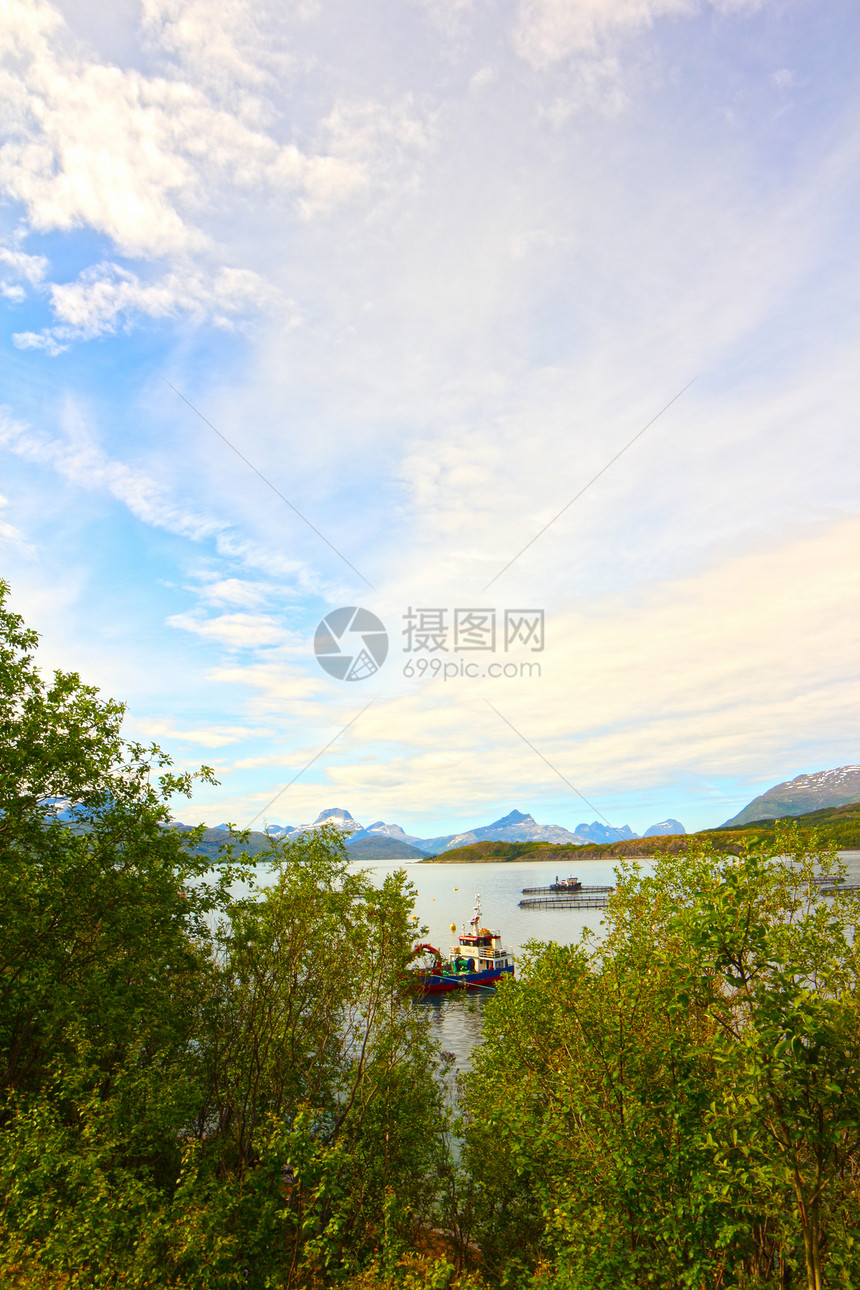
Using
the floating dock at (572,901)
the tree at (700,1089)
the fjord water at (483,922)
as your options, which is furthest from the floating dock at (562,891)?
the tree at (700,1089)

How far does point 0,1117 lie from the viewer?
1304cm

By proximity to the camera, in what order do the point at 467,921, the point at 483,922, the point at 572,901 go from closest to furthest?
the point at 483,922 < the point at 467,921 < the point at 572,901

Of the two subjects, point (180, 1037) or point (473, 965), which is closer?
point (180, 1037)

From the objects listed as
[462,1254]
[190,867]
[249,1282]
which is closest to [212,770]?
[190,867]

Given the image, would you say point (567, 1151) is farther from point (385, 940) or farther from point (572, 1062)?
point (385, 940)

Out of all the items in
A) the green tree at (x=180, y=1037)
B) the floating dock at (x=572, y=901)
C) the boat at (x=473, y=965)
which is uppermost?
the green tree at (x=180, y=1037)

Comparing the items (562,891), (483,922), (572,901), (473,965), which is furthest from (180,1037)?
(562,891)

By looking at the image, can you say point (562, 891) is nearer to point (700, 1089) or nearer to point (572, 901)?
point (572, 901)

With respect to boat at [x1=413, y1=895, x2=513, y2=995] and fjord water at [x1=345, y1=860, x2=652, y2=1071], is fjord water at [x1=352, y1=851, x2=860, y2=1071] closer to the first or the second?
fjord water at [x1=345, y1=860, x2=652, y2=1071]

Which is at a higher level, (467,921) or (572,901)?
(467,921)

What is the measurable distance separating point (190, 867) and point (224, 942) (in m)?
2.33

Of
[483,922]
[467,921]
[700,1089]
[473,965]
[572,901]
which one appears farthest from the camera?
[572,901]

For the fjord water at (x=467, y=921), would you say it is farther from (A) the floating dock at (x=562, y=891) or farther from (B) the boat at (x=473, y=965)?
(A) the floating dock at (x=562, y=891)

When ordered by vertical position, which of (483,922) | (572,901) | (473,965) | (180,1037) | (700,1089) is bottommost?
(572,901)
